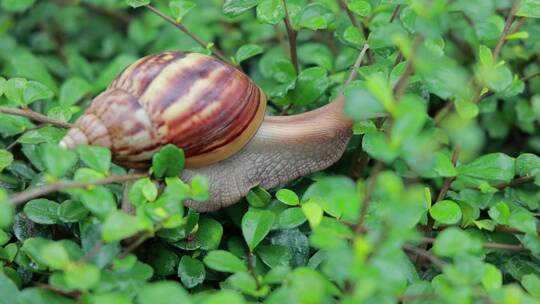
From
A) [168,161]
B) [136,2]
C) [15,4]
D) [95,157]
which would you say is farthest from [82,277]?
[15,4]

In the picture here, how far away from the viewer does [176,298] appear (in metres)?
1.10

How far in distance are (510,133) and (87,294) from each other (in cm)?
155

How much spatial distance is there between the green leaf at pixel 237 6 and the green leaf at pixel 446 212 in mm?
689

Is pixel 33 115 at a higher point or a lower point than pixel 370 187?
lower

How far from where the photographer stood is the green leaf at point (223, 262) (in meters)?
1.37

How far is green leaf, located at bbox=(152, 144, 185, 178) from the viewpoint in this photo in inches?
58.9

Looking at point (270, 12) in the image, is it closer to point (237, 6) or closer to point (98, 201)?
point (237, 6)

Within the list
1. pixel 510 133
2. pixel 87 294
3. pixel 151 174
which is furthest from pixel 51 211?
pixel 510 133

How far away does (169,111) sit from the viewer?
5.16 ft

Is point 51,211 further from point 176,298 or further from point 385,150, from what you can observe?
point 385,150

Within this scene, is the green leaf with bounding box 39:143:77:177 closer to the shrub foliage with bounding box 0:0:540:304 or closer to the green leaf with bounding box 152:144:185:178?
the shrub foliage with bounding box 0:0:540:304

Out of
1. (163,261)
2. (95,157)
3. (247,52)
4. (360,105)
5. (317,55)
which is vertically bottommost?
(163,261)

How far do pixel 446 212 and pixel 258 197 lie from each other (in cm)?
45

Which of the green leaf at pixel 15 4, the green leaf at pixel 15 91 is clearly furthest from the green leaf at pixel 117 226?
the green leaf at pixel 15 4
